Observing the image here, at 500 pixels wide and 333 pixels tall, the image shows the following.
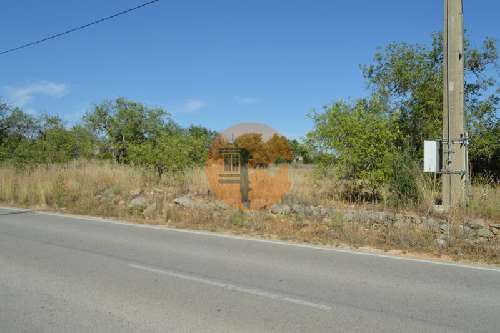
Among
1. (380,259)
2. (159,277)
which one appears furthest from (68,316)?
(380,259)

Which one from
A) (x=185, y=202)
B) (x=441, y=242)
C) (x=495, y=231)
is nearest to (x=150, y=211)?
(x=185, y=202)

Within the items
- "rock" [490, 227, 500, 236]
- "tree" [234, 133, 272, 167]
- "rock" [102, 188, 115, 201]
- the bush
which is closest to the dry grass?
"rock" [102, 188, 115, 201]

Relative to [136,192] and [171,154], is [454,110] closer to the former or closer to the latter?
[136,192]

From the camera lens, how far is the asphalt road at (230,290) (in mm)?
4008

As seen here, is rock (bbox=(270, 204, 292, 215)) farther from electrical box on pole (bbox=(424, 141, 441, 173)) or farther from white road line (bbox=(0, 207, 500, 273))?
electrical box on pole (bbox=(424, 141, 441, 173))

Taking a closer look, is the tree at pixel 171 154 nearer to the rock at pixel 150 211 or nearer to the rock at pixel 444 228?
the rock at pixel 150 211

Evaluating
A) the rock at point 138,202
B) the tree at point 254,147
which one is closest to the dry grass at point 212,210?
the rock at point 138,202

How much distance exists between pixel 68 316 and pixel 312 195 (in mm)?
9243

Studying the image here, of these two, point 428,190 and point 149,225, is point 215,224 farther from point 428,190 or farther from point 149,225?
point 428,190

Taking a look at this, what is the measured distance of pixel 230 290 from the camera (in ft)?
16.6

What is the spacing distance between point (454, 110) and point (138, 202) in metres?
10.4

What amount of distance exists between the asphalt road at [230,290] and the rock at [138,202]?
16.6 ft

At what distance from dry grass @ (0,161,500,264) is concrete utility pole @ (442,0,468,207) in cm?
55

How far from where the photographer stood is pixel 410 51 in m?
15.0
